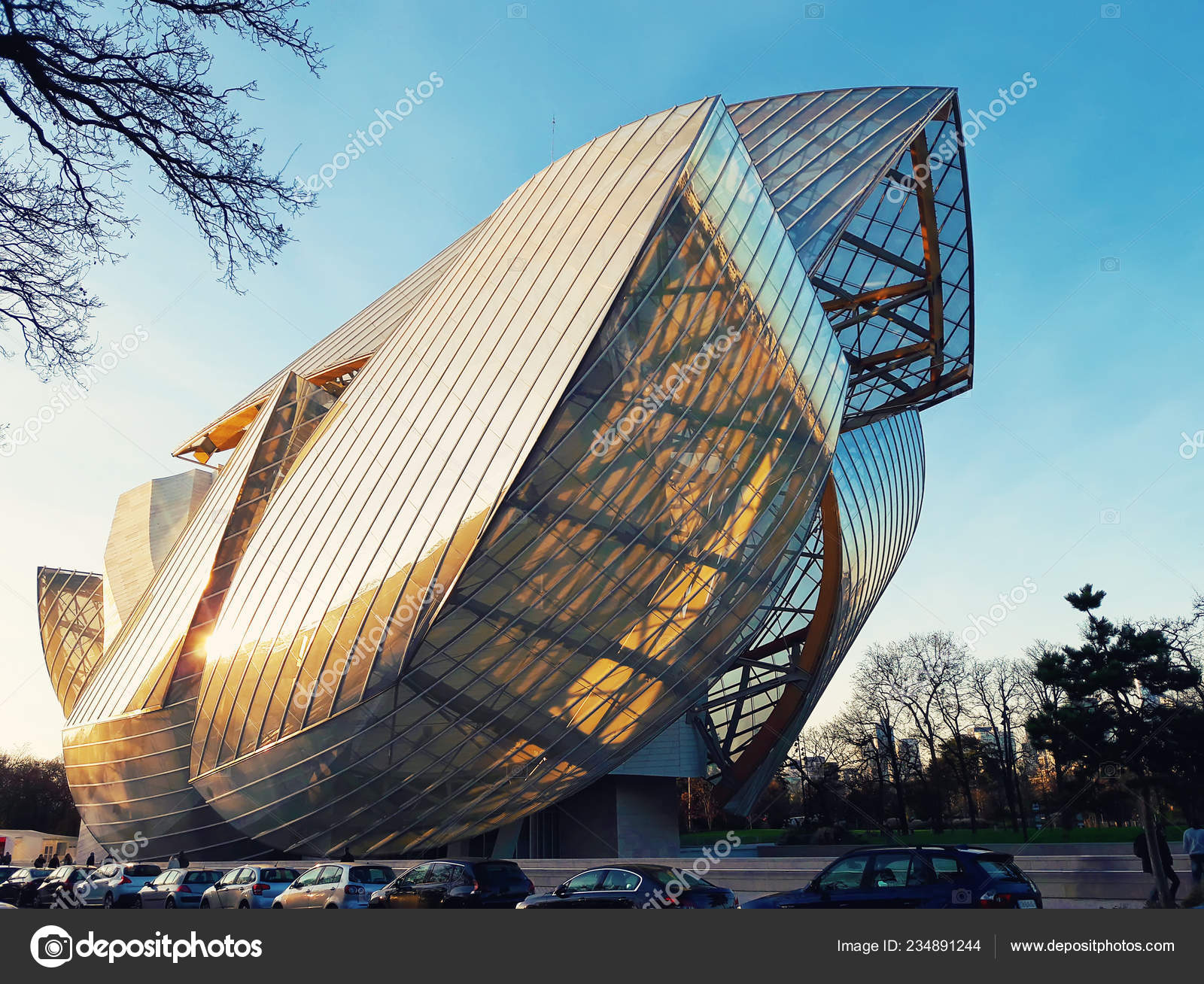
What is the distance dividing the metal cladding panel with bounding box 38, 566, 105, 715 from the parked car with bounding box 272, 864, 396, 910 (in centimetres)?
3453

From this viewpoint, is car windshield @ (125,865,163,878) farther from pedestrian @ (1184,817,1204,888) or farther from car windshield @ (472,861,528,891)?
pedestrian @ (1184,817,1204,888)

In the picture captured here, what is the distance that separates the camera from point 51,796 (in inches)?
3829

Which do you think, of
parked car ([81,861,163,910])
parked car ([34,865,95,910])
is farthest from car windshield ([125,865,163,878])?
parked car ([34,865,95,910])

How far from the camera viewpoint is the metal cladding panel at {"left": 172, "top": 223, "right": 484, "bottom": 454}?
3522 cm

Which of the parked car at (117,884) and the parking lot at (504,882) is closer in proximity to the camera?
the parking lot at (504,882)

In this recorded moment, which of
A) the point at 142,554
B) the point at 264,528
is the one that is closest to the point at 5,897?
the point at 264,528

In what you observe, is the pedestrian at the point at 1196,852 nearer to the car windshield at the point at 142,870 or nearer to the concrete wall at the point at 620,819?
the car windshield at the point at 142,870

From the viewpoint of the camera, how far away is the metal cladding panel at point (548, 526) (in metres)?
20.8

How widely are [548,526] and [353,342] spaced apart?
19.8 meters

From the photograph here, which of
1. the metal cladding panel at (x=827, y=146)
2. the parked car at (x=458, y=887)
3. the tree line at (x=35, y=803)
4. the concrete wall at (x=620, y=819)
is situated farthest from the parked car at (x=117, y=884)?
the tree line at (x=35, y=803)

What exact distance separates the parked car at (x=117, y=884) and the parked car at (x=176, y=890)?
1.35ft
